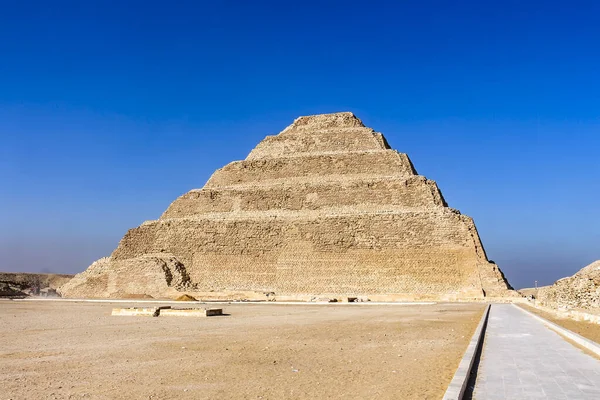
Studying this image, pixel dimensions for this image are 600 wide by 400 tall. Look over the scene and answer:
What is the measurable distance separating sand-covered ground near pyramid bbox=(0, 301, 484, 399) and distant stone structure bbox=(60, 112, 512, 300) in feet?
83.7

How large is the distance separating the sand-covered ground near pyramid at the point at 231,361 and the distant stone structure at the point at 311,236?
83.7 feet

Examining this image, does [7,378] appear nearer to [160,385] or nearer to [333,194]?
[160,385]

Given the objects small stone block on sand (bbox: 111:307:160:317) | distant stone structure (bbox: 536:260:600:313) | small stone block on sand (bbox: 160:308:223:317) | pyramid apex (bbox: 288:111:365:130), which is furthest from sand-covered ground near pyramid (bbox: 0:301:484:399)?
pyramid apex (bbox: 288:111:365:130)

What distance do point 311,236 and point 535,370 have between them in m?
37.2

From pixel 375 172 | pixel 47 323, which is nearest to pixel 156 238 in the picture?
pixel 375 172

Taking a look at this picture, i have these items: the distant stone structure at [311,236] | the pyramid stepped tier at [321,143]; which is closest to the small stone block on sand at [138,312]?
the distant stone structure at [311,236]

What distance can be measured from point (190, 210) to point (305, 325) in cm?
3742

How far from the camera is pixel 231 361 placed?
381 inches

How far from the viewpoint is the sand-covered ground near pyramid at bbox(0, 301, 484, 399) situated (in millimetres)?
7199

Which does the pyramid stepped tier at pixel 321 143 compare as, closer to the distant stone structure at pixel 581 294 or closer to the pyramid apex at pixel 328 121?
the pyramid apex at pixel 328 121

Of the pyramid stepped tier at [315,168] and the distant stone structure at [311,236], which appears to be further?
the pyramid stepped tier at [315,168]

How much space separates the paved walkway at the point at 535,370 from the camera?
6.62 meters

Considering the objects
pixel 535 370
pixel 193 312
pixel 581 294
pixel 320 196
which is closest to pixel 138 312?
pixel 193 312

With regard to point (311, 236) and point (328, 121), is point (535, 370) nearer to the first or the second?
point (311, 236)
